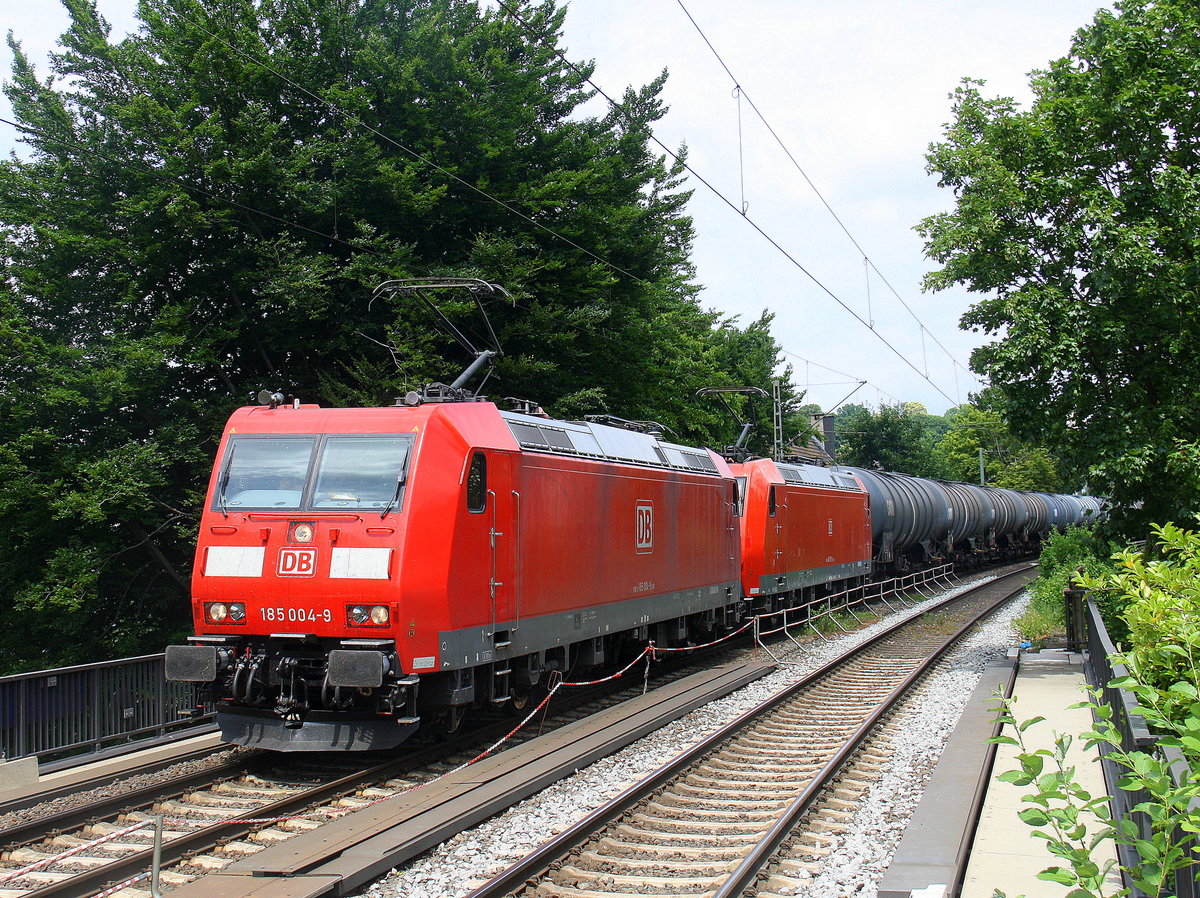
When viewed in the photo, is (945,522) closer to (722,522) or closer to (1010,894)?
(722,522)

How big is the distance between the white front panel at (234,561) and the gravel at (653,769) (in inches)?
129

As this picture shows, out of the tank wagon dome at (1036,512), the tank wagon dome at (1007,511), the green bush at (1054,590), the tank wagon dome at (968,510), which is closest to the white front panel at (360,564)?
the green bush at (1054,590)

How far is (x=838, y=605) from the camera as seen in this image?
2506 centimetres

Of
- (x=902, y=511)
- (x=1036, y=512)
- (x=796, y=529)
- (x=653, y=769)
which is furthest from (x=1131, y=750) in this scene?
(x=1036, y=512)

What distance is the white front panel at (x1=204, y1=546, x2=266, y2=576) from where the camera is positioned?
30.4 ft

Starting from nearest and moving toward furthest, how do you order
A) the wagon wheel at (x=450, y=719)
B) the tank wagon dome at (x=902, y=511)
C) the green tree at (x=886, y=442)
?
1. the wagon wheel at (x=450, y=719)
2. the tank wagon dome at (x=902, y=511)
3. the green tree at (x=886, y=442)

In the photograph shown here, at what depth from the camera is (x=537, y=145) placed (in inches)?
894

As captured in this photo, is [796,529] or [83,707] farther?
[796,529]

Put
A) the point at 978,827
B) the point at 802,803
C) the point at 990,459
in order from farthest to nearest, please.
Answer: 1. the point at 990,459
2. the point at 802,803
3. the point at 978,827

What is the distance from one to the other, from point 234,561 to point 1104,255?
11846 millimetres

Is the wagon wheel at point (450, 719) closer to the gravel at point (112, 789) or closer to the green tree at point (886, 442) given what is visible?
the gravel at point (112, 789)

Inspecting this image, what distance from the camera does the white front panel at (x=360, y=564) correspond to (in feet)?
28.9

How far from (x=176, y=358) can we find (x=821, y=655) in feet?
41.6

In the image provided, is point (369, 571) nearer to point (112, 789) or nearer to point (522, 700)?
point (112, 789)
